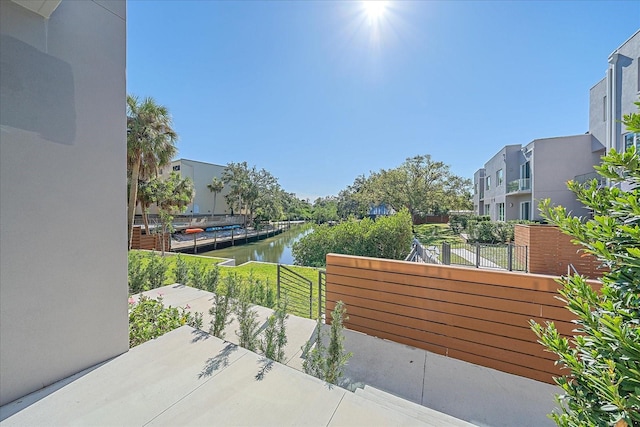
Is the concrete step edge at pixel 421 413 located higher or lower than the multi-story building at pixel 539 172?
lower

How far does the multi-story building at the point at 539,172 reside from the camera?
12961 mm

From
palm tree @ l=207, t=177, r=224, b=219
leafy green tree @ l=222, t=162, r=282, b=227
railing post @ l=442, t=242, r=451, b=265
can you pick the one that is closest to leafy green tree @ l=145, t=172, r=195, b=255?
railing post @ l=442, t=242, r=451, b=265

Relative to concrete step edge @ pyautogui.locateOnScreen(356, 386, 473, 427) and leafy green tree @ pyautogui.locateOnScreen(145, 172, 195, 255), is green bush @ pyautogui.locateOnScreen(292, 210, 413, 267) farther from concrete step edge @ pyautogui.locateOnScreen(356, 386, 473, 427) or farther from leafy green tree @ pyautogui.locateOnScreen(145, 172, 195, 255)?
leafy green tree @ pyautogui.locateOnScreen(145, 172, 195, 255)

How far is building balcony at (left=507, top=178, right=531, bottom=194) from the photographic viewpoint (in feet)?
49.2

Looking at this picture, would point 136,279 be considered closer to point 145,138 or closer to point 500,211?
point 145,138

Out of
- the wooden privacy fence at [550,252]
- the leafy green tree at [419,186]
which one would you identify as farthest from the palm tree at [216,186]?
the wooden privacy fence at [550,252]

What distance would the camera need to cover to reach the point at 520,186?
1537 centimetres

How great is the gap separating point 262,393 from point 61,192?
205 centimetres

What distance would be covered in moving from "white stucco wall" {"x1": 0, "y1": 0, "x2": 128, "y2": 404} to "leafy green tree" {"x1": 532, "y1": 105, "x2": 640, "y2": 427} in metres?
2.95

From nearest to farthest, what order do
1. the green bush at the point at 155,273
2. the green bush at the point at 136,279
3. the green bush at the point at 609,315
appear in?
1. the green bush at the point at 609,315
2. the green bush at the point at 136,279
3. the green bush at the point at 155,273

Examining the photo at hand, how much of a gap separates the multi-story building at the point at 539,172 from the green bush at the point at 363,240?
8.74 m

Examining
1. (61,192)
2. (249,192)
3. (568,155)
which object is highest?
(568,155)

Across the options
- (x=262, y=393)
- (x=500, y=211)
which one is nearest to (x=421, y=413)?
(x=262, y=393)

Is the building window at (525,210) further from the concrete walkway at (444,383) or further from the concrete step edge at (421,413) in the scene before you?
the concrete step edge at (421,413)
